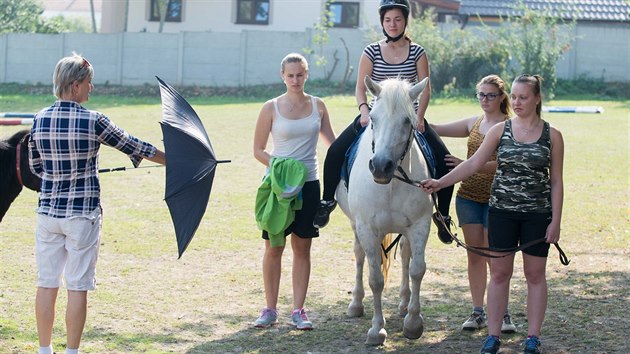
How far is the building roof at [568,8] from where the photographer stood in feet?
134

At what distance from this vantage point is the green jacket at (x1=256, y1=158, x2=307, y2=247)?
24.1ft

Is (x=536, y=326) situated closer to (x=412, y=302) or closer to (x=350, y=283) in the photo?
(x=412, y=302)

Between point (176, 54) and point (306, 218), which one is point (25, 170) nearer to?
point (306, 218)

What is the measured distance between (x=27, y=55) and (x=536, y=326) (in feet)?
109

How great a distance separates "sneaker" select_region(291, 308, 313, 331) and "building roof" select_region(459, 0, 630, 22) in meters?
34.9

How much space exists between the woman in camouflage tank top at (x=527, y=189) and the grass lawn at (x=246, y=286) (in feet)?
2.00

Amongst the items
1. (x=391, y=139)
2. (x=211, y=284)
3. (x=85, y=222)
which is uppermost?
(x=391, y=139)

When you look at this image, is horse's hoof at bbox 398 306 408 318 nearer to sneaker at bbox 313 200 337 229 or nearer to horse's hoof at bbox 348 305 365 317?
horse's hoof at bbox 348 305 365 317

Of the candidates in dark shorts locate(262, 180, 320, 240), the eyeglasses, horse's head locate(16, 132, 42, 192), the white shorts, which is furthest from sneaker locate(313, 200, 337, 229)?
horse's head locate(16, 132, 42, 192)

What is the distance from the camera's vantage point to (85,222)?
233 inches

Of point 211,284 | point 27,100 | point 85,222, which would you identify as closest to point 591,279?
point 211,284

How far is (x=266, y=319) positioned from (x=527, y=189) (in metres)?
2.37

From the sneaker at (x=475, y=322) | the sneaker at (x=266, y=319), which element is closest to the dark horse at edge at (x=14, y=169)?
the sneaker at (x=266, y=319)

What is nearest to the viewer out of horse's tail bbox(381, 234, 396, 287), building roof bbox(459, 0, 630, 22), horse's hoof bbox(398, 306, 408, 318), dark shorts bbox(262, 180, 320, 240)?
dark shorts bbox(262, 180, 320, 240)
